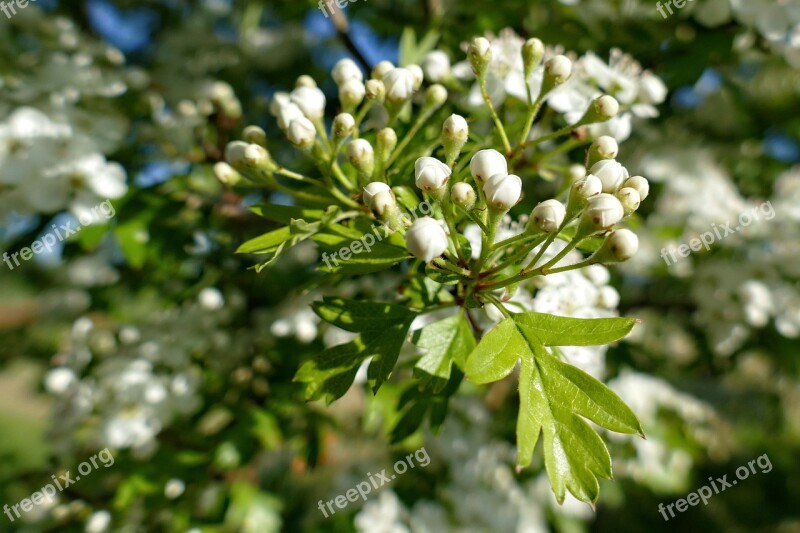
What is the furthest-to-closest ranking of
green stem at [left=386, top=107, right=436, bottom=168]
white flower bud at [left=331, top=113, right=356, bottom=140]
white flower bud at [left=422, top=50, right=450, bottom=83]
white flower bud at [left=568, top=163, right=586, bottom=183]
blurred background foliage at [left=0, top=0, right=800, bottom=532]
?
blurred background foliage at [left=0, top=0, right=800, bottom=532], white flower bud at [left=422, top=50, right=450, bottom=83], white flower bud at [left=568, top=163, right=586, bottom=183], green stem at [left=386, top=107, right=436, bottom=168], white flower bud at [left=331, top=113, right=356, bottom=140]

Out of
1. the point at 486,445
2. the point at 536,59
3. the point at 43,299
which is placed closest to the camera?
the point at 536,59

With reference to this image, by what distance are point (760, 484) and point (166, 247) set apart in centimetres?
601

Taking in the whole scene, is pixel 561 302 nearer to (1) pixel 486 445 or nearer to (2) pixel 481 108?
(2) pixel 481 108

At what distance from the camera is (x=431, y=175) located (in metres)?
1.07

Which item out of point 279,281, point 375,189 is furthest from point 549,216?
point 279,281

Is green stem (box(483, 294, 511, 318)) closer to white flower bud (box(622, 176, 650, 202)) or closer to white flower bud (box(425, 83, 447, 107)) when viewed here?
white flower bud (box(622, 176, 650, 202))

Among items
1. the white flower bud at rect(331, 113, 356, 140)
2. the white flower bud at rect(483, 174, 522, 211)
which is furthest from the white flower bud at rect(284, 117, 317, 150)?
the white flower bud at rect(483, 174, 522, 211)

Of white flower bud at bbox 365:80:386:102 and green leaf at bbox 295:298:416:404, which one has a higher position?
white flower bud at bbox 365:80:386:102

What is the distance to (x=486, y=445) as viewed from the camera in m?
2.83

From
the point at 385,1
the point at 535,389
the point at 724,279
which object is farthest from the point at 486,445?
the point at 385,1

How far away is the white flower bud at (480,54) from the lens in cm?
129

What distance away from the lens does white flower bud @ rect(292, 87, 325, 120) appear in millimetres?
1375

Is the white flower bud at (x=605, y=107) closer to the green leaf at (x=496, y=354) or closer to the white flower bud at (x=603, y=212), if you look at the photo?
the white flower bud at (x=603, y=212)

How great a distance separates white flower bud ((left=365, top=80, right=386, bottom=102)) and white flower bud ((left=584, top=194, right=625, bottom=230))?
54 centimetres
